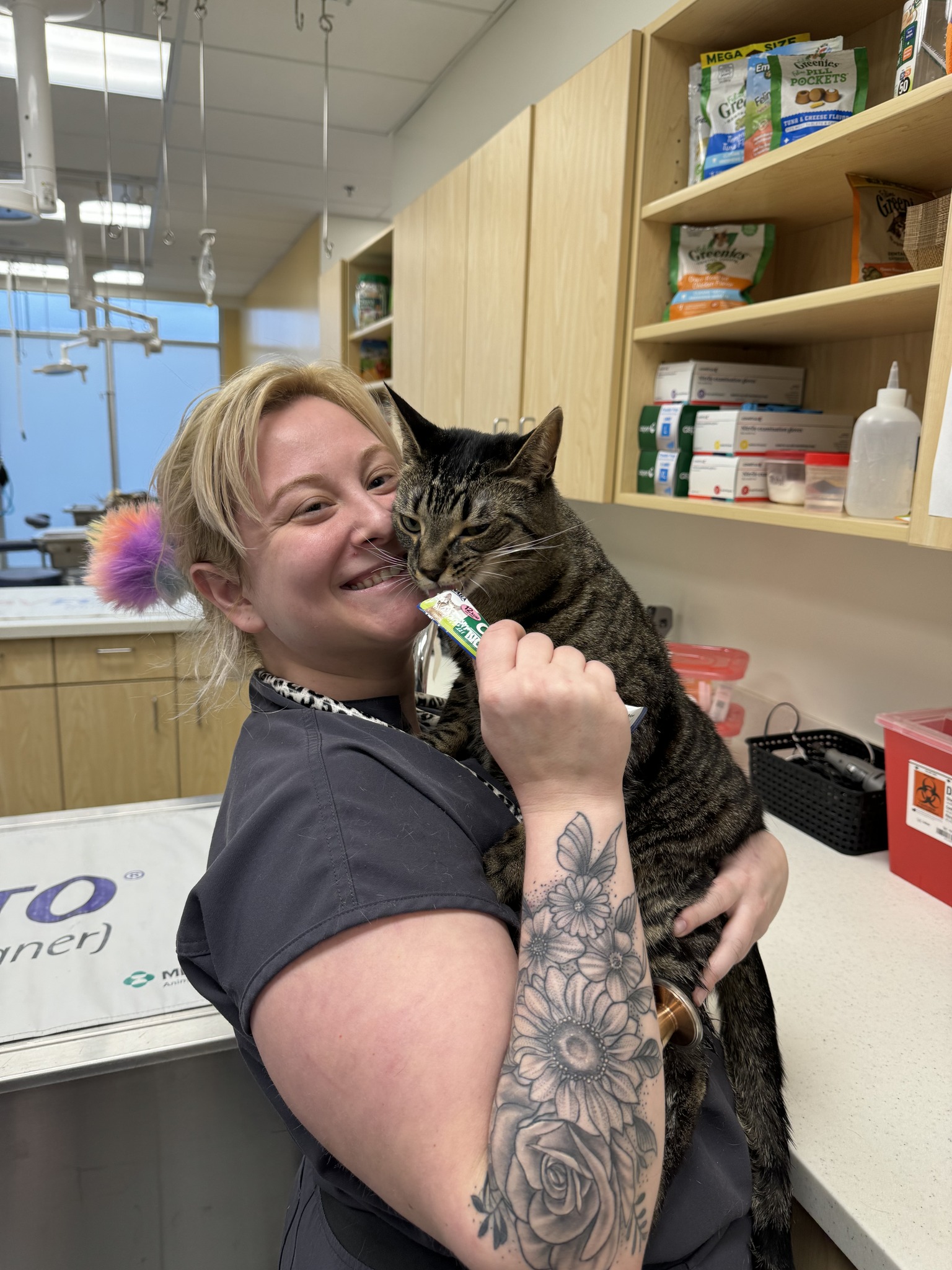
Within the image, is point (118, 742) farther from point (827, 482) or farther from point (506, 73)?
point (506, 73)

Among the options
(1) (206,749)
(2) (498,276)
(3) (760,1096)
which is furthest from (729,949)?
(1) (206,749)

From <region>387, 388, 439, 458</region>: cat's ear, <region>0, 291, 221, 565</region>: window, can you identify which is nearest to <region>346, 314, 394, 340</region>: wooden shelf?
<region>387, 388, 439, 458</region>: cat's ear

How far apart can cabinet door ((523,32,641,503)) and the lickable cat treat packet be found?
1.06m

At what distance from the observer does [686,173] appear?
1.68 metres

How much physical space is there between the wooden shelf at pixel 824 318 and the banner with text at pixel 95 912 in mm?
1399

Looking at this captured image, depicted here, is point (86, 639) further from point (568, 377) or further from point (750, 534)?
point (750, 534)

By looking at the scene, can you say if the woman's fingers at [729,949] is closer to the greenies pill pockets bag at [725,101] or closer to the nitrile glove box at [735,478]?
the nitrile glove box at [735,478]

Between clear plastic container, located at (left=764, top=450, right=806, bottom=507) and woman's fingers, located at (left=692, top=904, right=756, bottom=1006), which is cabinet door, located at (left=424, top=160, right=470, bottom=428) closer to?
clear plastic container, located at (left=764, top=450, right=806, bottom=507)

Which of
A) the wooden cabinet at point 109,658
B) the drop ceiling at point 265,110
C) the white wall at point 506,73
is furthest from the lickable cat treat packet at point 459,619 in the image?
the drop ceiling at point 265,110

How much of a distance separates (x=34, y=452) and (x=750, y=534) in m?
9.33

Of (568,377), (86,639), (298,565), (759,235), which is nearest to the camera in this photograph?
(298,565)

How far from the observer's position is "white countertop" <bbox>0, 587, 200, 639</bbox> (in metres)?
2.88

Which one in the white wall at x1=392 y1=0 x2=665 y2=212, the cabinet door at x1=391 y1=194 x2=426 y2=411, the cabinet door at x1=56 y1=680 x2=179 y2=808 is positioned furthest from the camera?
the cabinet door at x1=56 y1=680 x2=179 y2=808

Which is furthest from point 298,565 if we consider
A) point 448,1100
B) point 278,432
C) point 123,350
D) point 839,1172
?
point 123,350
